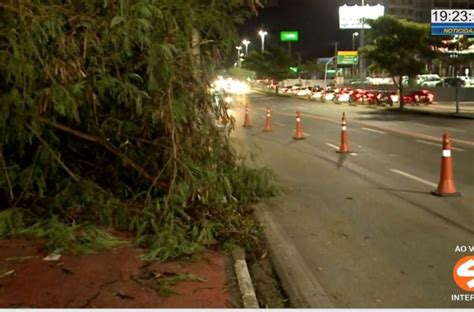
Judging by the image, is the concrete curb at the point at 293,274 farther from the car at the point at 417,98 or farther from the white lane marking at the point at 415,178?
the car at the point at 417,98

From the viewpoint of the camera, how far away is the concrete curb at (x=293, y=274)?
5.02 meters

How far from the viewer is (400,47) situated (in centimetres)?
4009

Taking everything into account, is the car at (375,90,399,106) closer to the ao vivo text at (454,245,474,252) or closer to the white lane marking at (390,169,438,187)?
the white lane marking at (390,169,438,187)

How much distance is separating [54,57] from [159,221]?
2.06 m

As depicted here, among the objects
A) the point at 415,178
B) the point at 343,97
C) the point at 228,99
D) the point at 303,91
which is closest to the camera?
the point at 228,99

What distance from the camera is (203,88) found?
24.1 feet

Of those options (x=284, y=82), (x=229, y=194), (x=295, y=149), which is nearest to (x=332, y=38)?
(x=284, y=82)

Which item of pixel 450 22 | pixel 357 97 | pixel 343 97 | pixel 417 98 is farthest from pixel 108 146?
pixel 343 97

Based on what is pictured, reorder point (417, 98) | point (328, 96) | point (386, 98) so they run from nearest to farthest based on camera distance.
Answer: point (386, 98) < point (417, 98) < point (328, 96)

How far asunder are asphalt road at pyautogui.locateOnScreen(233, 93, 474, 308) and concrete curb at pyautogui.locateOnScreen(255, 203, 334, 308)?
0.06ft

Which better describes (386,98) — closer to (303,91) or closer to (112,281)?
(303,91)

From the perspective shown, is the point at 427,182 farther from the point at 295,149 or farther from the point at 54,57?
the point at 54,57

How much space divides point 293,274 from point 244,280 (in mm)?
640

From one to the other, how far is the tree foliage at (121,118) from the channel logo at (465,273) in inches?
90.4
